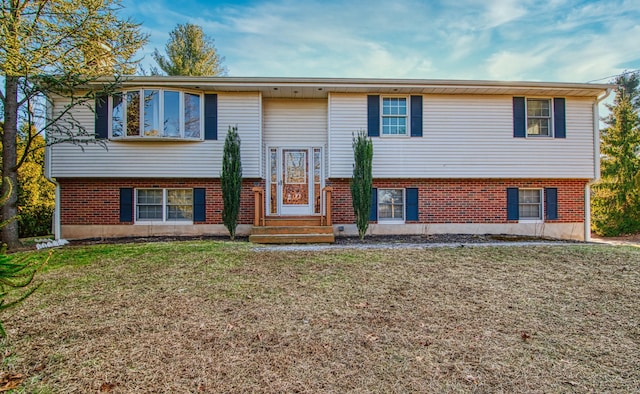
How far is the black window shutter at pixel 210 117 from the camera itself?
946cm

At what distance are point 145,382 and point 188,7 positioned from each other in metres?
12.4

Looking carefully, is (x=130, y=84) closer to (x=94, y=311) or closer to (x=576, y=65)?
(x=94, y=311)

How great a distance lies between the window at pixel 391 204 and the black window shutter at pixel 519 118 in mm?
3937

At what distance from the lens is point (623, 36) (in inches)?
546

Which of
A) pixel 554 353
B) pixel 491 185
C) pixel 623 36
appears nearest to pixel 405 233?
pixel 491 185

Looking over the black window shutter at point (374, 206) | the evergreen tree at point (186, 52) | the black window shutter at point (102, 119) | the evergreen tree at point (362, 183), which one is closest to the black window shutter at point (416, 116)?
the evergreen tree at point (362, 183)

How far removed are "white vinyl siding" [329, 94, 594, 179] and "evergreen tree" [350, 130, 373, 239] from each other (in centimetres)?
83

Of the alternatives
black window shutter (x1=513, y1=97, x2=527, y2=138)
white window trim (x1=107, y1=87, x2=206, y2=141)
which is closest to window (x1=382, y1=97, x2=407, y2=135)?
black window shutter (x1=513, y1=97, x2=527, y2=138)

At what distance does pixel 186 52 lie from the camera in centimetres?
2138

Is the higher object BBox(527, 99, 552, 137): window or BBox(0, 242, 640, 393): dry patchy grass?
BBox(527, 99, 552, 137): window

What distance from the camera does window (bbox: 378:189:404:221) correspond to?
10.0 metres

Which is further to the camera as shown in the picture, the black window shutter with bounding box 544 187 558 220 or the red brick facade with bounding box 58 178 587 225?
the black window shutter with bounding box 544 187 558 220

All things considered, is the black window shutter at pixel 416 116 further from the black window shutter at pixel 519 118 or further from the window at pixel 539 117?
the window at pixel 539 117

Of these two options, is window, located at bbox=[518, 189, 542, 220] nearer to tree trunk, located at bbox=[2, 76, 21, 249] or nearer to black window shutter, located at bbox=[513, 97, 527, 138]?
black window shutter, located at bbox=[513, 97, 527, 138]
